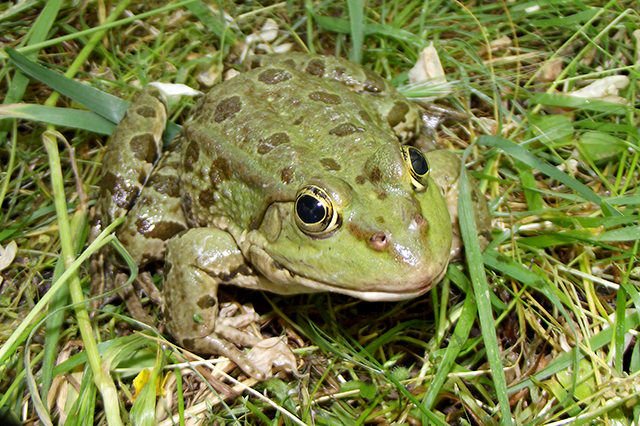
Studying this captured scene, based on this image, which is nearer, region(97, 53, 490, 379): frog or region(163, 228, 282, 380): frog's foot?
region(97, 53, 490, 379): frog

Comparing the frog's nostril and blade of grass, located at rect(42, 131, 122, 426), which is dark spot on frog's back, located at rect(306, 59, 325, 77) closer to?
the frog's nostril

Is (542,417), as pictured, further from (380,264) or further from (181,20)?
(181,20)

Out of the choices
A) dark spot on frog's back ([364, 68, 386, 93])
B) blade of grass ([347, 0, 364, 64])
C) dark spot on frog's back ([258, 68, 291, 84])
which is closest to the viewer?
dark spot on frog's back ([258, 68, 291, 84])

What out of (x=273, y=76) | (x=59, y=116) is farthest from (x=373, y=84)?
(x=59, y=116)

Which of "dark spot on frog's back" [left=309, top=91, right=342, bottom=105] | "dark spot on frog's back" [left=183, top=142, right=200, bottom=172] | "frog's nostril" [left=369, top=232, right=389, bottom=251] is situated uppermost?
"dark spot on frog's back" [left=309, top=91, right=342, bottom=105]

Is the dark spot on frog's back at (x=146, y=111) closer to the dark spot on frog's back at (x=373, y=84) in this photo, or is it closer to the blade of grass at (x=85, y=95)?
the blade of grass at (x=85, y=95)

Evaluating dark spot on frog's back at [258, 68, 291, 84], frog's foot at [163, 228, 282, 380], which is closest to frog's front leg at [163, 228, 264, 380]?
frog's foot at [163, 228, 282, 380]
